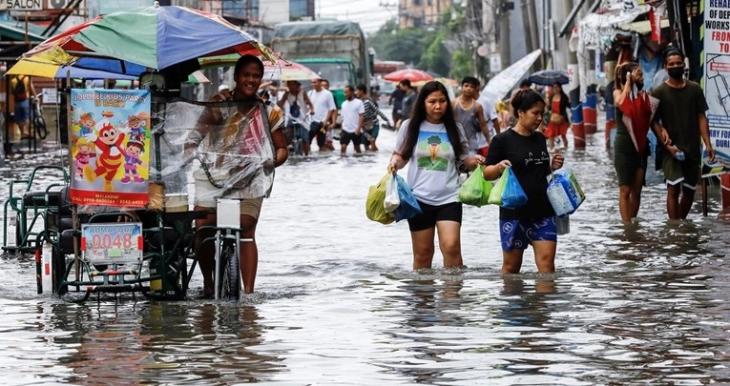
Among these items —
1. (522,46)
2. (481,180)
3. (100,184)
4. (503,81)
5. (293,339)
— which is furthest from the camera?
(522,46)

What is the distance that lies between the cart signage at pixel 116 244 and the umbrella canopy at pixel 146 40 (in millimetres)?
1057

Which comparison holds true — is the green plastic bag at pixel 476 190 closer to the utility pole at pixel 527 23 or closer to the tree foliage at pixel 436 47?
the utility pole at pixel 527 23

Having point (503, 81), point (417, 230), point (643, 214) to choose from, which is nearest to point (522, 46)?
point (503, 81)

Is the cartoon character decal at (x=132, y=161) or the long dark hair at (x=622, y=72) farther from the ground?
the long dark hair at (x=622, y=72)

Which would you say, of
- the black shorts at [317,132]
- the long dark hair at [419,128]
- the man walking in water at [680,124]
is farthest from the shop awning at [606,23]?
the long dark hair at [419,128]

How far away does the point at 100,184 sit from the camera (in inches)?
419

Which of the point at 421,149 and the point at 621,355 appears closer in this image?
the point at 621,355

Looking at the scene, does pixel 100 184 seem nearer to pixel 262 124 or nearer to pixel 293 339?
pixel 262 124

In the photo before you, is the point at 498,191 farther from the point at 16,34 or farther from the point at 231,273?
the point at 16,34

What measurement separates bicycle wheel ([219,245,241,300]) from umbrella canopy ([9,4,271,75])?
126 centimetres

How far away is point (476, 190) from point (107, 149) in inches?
103

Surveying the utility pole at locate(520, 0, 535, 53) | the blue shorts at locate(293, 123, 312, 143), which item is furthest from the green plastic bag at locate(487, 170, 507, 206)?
the utility pole at locate(520, 0, 535, 53)

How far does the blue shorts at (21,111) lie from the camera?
1501 inches

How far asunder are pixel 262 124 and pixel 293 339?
7.54ft
